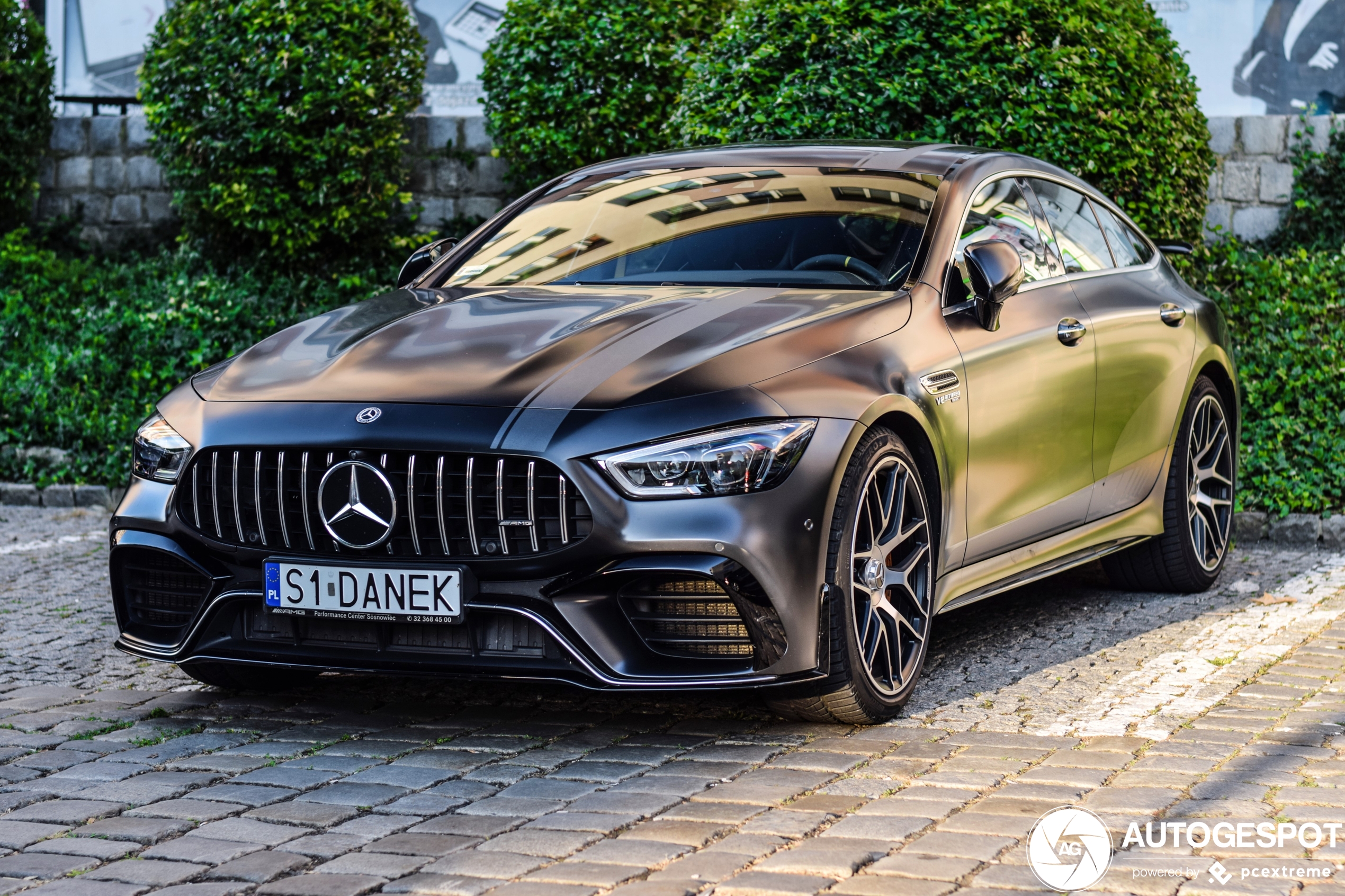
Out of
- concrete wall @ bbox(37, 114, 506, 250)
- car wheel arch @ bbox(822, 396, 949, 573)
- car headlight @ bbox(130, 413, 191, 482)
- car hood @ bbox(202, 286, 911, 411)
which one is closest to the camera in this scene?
car hood @ bbox(202, 286, 911, 411)

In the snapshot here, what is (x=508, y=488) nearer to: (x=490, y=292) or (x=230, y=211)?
(x=490, y=292)

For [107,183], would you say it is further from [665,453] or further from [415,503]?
[665,453]

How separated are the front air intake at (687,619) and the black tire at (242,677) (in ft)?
4.17

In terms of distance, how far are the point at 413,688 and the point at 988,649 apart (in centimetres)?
197

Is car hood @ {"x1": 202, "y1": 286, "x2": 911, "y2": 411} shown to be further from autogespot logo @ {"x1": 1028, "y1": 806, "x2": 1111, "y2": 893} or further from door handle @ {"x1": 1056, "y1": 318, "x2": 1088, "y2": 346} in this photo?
autogespot logo @ {"x1": 1028, "y1": 806, "x2": 1111, "y2": 893}

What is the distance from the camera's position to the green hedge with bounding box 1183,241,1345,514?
26.9ft

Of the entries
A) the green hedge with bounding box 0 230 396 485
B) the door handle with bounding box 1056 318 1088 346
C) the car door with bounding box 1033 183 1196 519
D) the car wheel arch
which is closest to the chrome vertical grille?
the car wheel arch

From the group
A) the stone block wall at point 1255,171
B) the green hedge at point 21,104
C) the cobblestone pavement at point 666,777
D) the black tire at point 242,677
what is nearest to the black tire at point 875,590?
the cobblestone pavement at point 666,777

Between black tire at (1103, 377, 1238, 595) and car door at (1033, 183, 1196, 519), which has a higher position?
car door at (1033, 183, 1196, 519)

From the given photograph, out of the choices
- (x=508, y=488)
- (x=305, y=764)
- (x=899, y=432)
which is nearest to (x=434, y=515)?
(x=508, y=488)

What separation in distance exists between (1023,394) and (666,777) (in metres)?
1.86

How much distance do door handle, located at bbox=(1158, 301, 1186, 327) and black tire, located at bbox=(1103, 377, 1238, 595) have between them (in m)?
0.30

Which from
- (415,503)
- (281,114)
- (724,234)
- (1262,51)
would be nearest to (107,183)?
(281,114)

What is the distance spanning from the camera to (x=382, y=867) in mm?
3424
